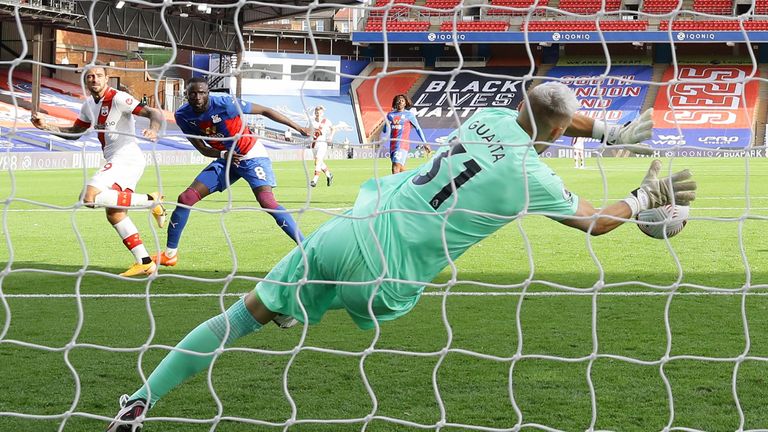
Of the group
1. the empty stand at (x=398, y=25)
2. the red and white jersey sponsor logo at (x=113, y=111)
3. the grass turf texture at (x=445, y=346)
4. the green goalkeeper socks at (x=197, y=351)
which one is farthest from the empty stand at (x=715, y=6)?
the green goalkeeper socks at (x=197, y=351)

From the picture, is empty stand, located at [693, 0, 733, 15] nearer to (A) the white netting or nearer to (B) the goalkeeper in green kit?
(A) the white netting

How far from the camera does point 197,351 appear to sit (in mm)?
3533

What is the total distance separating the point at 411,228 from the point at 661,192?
38.2 inches

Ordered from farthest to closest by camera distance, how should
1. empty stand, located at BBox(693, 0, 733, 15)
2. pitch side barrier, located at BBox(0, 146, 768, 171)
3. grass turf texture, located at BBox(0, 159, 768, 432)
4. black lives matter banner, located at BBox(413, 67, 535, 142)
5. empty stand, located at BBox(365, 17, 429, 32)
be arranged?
empty stand, located at BBox(365, 17, 429, 32), empty stand, located at BBox(693, 0, 733, 15), black lives matter banner, located at BBox(413, 67, 535, 142), pitch side barrier, located at BBox(0, 146, 768, 171), grass turf texture, located at BBox(0, 159, 768, 432)

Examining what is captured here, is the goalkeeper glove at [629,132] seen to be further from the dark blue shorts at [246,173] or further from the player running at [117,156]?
the dark blue shorts at [246,173]

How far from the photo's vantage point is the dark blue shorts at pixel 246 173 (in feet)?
26.3

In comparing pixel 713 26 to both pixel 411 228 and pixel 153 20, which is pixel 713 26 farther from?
pixel 411 228

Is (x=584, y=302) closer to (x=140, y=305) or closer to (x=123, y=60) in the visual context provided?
(x=140, y=305)

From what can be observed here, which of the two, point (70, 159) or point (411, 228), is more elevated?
point (411, 228)

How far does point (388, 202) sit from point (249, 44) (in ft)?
146

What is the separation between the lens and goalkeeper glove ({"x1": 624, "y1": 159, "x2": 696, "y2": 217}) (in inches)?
142

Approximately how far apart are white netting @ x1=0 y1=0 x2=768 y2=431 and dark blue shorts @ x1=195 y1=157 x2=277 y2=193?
2.15 feet

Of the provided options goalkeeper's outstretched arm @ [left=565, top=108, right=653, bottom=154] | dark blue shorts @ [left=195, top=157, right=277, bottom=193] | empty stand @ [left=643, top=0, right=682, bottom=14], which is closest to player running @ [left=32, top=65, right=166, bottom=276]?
dark blue shorts @ [left=195, top=157, right=277, bottom=193]

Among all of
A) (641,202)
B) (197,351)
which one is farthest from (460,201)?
(197,351)
